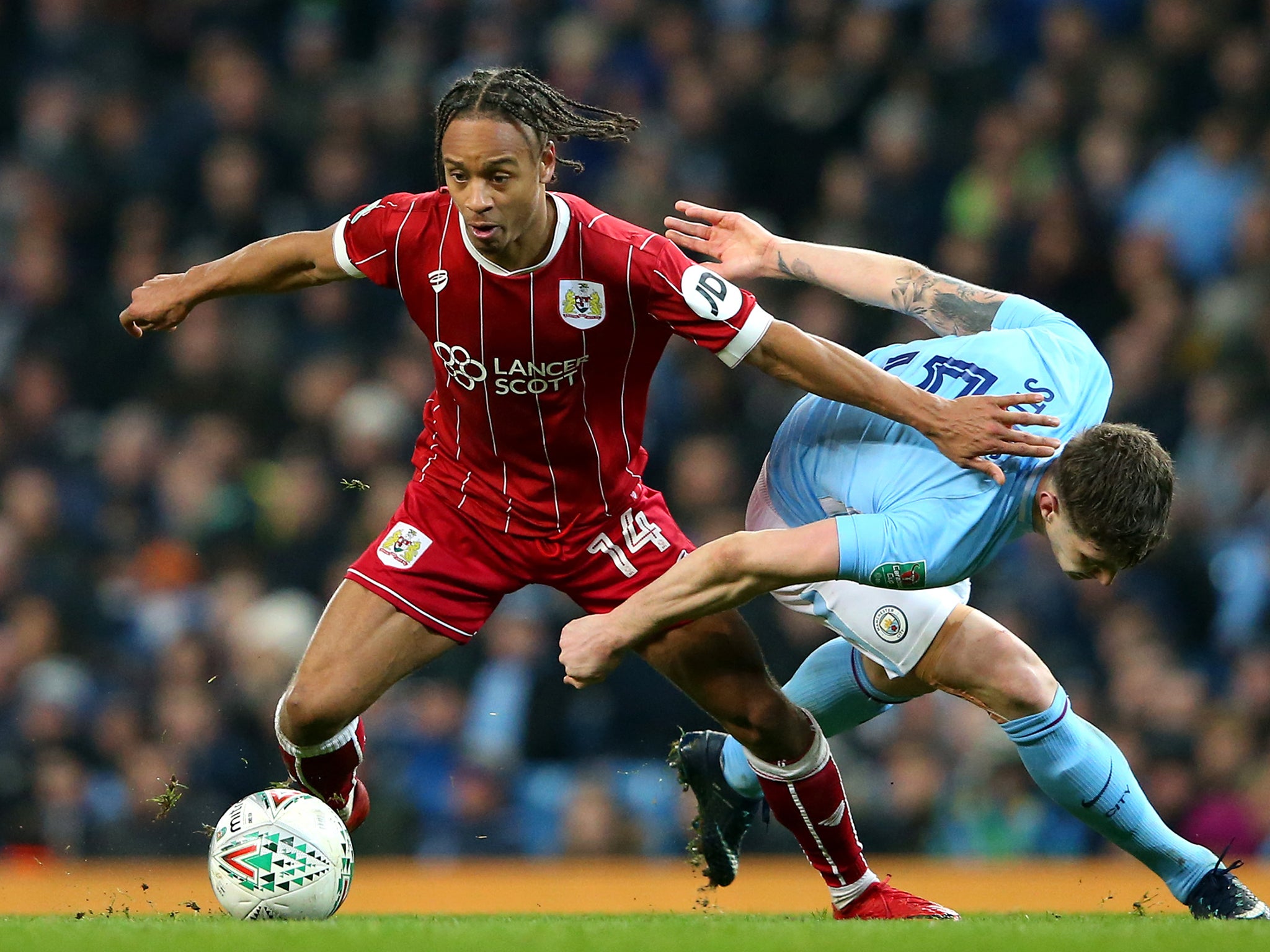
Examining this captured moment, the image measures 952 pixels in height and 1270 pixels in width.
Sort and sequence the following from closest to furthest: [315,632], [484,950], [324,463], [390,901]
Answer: [484,950]
[315,632]
[390,901]
[324,463]

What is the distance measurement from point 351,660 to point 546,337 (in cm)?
104

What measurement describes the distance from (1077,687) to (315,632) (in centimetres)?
399

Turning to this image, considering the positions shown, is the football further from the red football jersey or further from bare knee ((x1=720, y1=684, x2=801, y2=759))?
bare knee ((x1=720, y1=684, x2=801, y2=759))

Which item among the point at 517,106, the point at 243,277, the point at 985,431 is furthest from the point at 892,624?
the point at 243,277

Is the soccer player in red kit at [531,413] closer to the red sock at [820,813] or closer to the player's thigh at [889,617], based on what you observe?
the red sock at [820,813]

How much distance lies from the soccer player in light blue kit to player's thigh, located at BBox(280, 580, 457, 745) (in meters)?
0.46

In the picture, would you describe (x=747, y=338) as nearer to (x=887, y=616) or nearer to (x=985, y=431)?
(x=985, y=431)

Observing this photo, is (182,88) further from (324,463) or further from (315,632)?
(315,632)

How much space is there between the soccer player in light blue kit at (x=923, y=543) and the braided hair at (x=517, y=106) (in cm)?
70

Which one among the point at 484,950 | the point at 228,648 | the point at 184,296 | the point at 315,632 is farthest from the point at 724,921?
the point at 228,648

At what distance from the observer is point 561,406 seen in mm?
4664

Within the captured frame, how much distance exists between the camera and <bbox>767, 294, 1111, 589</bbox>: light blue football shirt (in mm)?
4328

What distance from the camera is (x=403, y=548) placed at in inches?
189

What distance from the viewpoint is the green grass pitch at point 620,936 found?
3.77 m
